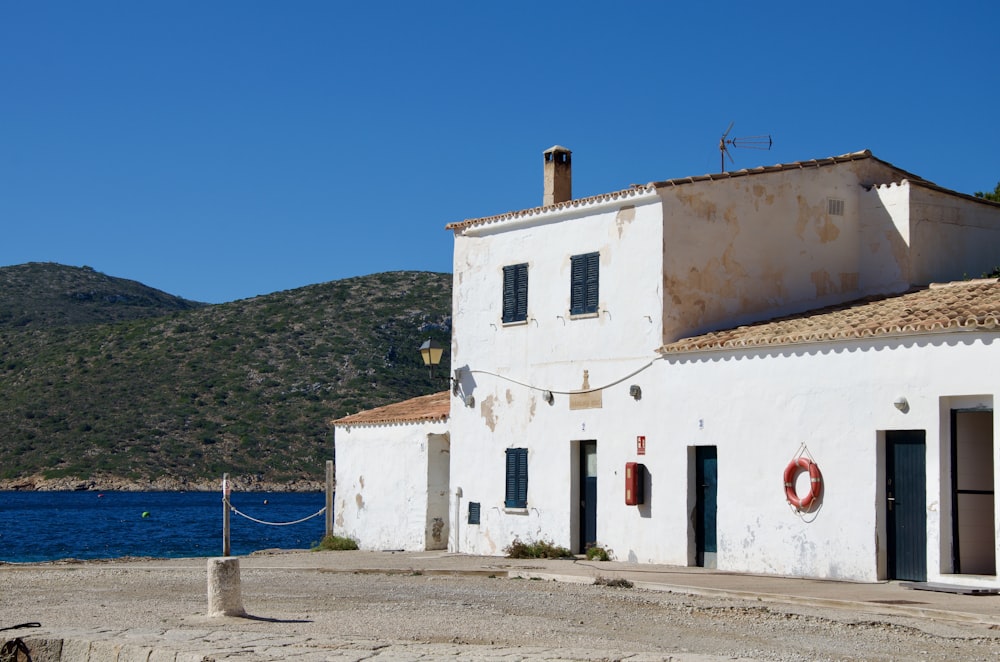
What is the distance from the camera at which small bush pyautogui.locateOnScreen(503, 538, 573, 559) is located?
22.9 m

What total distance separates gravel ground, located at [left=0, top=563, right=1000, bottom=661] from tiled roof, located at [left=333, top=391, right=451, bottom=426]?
7343 millimetres

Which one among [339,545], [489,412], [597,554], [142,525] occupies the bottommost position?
[142,525]

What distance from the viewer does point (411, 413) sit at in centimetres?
2791

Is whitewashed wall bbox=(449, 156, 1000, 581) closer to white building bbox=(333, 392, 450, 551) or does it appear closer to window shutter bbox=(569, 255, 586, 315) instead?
window shutter bbox=(569, 255, 586, 315)

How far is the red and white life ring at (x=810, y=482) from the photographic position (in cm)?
1883

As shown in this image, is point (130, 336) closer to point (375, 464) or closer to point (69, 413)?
point (69, 413)

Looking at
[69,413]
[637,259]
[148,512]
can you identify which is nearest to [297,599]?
[637,259]

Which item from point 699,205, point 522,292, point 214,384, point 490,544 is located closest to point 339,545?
point 490,544

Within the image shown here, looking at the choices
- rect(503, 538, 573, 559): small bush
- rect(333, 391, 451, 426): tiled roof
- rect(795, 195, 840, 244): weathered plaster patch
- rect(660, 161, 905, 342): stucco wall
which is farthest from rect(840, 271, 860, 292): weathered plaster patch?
rect(333, 391, 451, 426): tiled roof

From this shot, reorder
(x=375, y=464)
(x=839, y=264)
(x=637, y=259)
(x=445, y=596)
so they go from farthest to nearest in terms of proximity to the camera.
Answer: (x=375, y=464), (x=839, y=264), (x=637, y=259), (x=445, y=596)

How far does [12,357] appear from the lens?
9312 cm

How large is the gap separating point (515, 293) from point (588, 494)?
3.94m

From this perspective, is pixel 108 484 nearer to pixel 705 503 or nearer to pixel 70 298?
pixel 70 298

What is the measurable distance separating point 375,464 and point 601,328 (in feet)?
25.0
